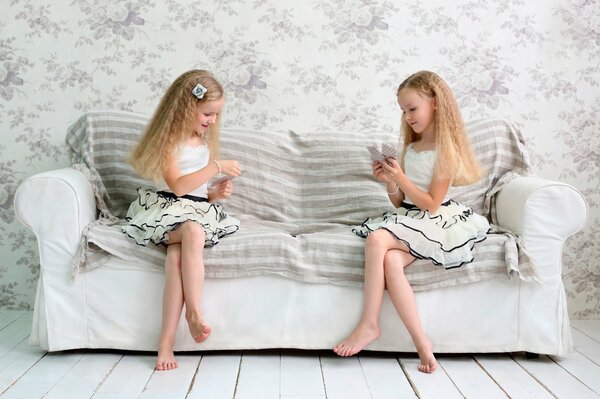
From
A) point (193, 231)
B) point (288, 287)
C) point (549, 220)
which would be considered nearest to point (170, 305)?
point (193, 231)

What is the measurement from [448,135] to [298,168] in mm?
628

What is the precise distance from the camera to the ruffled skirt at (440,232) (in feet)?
7.36

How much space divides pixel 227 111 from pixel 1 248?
1079 millimetres

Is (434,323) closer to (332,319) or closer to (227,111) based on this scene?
(332,319)

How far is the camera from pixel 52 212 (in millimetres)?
2287

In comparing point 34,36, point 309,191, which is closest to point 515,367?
point 309,191

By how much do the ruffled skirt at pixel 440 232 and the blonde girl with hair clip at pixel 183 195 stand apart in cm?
50

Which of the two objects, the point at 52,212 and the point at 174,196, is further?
the point at 174,196

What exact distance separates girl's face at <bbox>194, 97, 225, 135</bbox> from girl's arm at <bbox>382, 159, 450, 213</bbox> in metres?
0.57

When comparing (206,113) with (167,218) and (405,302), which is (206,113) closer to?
(167,218)

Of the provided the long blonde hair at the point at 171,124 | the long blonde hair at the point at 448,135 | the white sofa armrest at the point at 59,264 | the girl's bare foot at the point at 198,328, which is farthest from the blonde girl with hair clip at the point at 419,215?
the white sofa armrest at the point at 59,264

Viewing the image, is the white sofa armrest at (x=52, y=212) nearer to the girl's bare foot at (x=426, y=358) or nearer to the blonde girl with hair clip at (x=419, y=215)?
the blonde girl with hair clip at (x=419, y=215)

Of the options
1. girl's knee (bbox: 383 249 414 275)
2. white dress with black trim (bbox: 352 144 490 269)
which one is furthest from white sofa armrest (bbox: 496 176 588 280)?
girl's knee (bbox: 383 249 414 275)

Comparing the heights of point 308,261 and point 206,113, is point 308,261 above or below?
below
